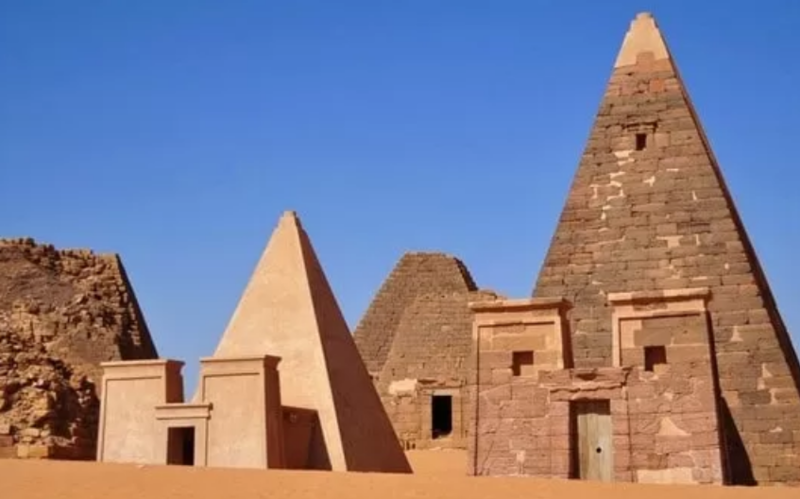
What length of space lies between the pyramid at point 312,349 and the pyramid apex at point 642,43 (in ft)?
18.8

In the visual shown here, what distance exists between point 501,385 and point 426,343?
1795 cm

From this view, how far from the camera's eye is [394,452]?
19.6 metres

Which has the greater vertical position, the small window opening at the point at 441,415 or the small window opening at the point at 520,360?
the small window opening at the point at 441,415

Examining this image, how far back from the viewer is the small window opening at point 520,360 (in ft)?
53.2

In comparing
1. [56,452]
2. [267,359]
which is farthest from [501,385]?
[56,452]

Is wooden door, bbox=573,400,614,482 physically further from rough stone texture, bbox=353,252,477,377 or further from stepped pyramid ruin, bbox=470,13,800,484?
rough stone texture, bbox=353,252,477,377

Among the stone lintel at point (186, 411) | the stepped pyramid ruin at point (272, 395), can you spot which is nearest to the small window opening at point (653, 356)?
the stepped pyramid ruin at point (272, 395)

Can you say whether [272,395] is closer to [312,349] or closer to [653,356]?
[312,349]

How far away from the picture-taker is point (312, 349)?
1839 centimetres

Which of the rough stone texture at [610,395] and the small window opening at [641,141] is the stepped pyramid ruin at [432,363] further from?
the rough stone texture at [610,395]

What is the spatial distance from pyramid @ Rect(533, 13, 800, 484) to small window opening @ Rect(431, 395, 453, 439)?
48.6 feet

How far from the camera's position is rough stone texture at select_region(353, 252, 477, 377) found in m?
37.7

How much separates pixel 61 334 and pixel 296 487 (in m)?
28.2

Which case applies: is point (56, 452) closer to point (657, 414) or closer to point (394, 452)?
point (394, 452)
